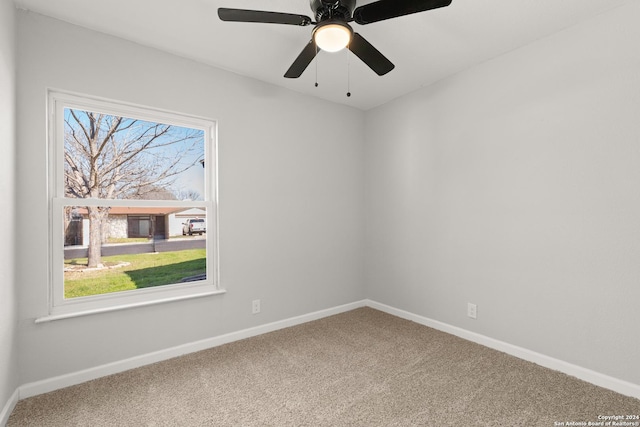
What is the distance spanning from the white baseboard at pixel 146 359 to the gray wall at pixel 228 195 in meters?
A: 0.04

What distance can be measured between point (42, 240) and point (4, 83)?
0.94 m

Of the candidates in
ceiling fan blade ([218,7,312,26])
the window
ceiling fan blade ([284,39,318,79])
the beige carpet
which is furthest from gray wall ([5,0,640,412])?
ceiling fan blade ([218,7,312,26])

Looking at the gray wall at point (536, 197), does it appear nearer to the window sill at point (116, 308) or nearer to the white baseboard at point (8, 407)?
the window sill at point (116, 308)

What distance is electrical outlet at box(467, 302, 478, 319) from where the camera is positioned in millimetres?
2738

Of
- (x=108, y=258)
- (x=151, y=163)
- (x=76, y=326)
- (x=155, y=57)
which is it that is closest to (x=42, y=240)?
(x=108, y=258)

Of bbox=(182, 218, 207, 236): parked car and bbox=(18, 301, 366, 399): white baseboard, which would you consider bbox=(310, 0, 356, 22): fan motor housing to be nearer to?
bbox=(182, 218, 207, 236): parked car

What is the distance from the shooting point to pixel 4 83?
1716mm

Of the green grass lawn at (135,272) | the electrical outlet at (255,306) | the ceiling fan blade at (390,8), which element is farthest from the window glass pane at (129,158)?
the ceiling fan blade at (390,8)

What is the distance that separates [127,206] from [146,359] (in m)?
1.18

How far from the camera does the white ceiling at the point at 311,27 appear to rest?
1.96 m

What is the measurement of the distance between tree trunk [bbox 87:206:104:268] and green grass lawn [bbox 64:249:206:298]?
0.12 ft

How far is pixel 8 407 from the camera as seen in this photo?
178 cm

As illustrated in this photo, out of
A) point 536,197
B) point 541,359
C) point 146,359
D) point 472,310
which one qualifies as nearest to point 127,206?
point 146,359

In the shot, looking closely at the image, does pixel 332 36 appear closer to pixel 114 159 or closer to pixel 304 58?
pixel 304 58
